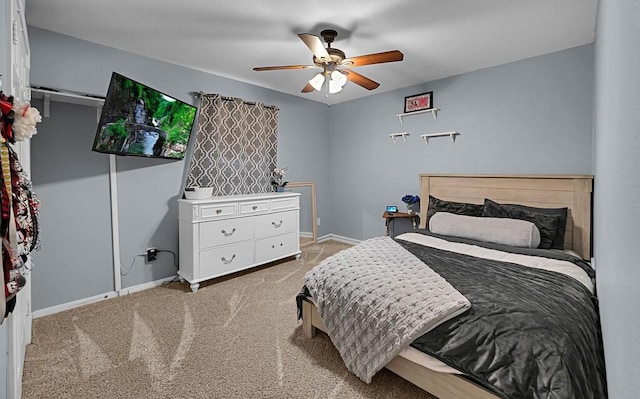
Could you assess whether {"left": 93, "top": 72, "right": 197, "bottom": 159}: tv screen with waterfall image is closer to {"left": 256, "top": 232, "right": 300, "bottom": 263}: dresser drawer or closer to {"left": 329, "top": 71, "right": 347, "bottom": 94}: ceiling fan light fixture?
{"left": 256, "top": 232, "right": 300, "bottom": 263}: dresser drawer

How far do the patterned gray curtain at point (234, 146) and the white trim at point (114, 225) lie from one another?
738 mm

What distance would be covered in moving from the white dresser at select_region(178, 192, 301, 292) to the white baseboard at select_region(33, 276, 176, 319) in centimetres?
29

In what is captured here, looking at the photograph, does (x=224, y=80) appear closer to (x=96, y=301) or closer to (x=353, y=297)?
(x=96, y=301)

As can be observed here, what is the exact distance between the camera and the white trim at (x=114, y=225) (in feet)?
9.88

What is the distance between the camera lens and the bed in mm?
1426

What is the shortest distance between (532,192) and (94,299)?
449cm

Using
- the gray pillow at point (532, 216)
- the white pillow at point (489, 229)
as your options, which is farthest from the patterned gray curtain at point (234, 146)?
the gray pillow at point (532, 216)

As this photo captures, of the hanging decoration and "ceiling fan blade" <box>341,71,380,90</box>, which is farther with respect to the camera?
"ceiling fan blade" <box>341,71,380,90</box>

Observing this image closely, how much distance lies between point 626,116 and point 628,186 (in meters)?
0.20

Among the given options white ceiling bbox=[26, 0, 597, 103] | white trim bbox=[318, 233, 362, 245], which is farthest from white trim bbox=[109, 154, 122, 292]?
white trim bbox=[318, 233, 362, 245]

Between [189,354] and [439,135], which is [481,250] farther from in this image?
[189,354]

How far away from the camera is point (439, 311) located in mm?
1543

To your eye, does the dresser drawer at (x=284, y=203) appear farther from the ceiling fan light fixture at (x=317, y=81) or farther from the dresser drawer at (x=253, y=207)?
the ceiling fan light fixture at (x=317, y=81)

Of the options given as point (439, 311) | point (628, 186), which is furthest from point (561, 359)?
point (628, 186)
